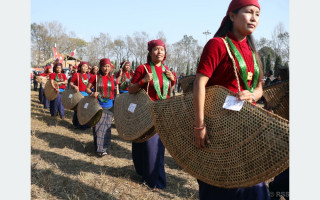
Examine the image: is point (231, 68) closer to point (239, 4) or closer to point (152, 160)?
point (239, 4)

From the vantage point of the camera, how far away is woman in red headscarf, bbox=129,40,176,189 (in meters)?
3.01

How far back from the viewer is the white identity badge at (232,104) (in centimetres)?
142

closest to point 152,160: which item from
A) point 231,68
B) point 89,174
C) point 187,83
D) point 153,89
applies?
point 153,89

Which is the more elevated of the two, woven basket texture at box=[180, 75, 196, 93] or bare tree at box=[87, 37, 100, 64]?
bare tree at box=[87, 37, 100, 64]

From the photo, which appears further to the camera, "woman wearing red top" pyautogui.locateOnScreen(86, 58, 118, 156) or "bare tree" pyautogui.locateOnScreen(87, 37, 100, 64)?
"bare tree" pyautogui.locateOnScreen(87, 37, 100, 64)

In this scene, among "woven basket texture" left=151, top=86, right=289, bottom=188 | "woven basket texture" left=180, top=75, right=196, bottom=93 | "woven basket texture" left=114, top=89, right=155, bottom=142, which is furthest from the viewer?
"woven basket texture" left=114, top=89, right=155, bottom=142

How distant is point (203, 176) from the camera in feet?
5.12

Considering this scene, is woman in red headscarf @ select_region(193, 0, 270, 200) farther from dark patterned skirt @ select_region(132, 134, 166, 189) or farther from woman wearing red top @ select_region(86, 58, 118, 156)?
woman wearing red top @ select_region(86, 58, 118, 156)

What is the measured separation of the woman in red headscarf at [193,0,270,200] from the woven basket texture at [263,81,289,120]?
0.65m

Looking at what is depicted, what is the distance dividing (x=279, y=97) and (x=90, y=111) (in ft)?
10.3

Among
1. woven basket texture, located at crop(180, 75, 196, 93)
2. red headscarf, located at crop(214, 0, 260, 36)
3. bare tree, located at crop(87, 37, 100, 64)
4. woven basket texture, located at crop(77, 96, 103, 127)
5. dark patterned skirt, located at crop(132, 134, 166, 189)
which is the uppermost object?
bare tree, located at crop(87, 37, 100, 64)

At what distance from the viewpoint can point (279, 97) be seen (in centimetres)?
227

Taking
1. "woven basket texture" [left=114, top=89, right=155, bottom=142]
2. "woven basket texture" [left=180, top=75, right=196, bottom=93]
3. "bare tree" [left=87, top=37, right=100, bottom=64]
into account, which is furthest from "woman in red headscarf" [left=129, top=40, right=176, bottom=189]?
"bare tree" [left=87, top=37, right=100, bottom=64]

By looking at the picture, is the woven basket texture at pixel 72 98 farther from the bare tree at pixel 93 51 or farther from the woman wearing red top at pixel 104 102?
the bare tree at pixel 93 51
